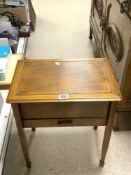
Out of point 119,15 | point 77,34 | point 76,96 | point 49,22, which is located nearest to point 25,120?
point 76,96

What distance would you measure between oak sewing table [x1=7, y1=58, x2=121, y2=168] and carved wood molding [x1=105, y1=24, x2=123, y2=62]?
0.24 metres

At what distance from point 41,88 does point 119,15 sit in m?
0.74

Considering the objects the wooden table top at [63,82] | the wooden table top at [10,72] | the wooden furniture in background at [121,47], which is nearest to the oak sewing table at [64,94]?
the wooden table top at [63,82]

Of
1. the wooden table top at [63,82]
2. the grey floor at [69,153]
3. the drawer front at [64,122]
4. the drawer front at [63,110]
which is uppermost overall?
the wooden table top at [63,82]

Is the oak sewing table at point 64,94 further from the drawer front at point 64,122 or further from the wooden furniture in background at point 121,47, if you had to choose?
the wooden furniture in background at point 121,47

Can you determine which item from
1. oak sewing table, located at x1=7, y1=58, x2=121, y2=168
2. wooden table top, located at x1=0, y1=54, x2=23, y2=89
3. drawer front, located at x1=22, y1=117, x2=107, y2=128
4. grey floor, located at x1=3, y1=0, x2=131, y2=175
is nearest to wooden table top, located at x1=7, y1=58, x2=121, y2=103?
oak sewing table, located at x1=7, y1=58, x2=121, y2=168

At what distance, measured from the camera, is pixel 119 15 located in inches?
52.6

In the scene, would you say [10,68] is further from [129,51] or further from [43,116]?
[129,51]

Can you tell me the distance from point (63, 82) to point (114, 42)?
2.16ft

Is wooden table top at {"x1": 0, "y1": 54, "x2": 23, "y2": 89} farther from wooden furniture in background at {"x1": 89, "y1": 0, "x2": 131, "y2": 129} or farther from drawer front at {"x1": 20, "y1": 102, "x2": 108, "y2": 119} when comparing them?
wooden furniture in background at {"x1": 89, "y1": 0, "x2": 131, "y2": 129}

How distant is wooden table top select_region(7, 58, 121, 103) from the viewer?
3.14 feet

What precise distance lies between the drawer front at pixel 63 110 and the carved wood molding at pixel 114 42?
1.58 ft

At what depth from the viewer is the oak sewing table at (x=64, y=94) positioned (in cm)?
96

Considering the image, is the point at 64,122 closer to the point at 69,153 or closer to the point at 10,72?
the point at 69,153
